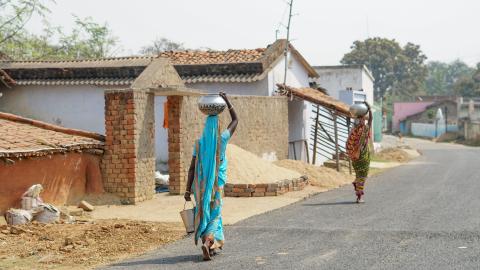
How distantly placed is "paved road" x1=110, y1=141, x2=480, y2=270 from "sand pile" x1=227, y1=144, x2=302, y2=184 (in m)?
1.88

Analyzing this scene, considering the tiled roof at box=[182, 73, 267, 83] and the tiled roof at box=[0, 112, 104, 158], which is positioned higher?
the tiled roof at box=[182, 73, 267, 83]

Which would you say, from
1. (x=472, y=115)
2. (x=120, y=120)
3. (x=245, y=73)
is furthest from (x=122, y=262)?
(x=472, y=115)

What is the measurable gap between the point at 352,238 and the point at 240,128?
953 cm

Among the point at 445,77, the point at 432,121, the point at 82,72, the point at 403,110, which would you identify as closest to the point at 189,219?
the point at 82,72

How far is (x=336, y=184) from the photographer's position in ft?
61.0

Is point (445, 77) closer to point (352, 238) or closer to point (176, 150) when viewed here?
point (176, 150)

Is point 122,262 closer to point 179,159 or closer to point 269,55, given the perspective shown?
point 179,159

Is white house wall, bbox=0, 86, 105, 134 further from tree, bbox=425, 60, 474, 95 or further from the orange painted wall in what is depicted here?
tree, bbox=425, 60, 474, 95

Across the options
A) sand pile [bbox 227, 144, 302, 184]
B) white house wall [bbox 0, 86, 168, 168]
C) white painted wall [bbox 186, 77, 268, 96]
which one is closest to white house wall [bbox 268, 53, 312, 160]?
white painted wall [bbox 186, 77, 268, 96]

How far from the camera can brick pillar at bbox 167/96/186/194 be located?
49.5 ft

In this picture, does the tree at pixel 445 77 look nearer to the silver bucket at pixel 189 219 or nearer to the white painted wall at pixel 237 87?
the white painted wall at pixel 237 87

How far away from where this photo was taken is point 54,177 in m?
12.5

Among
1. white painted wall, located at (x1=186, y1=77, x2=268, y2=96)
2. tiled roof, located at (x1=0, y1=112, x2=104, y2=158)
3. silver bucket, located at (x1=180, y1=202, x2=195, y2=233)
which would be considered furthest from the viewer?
white painted wall, located at (x1=186, y1=77, x2=268, y2=96)

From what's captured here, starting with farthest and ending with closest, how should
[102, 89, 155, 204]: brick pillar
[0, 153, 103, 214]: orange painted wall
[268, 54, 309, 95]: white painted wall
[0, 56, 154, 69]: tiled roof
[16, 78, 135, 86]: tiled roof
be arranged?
[268, 54, 309, 95]: white painted wall → [0, 56, 154, 69]: tiled roof → [16, 78, 135, 86]: tiled roof → [102, 89, 155, 204]: brick pillar → [0, 153, 103, 214]: orange painted wall
